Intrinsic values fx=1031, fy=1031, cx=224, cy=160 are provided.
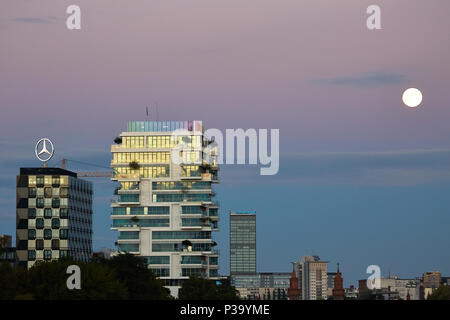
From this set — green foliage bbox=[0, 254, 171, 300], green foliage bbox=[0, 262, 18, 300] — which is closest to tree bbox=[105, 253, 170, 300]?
green foliage bbox=[0, 254, 171, 300]

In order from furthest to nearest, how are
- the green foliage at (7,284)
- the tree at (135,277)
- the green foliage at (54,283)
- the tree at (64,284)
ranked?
the tree at (135,277), the tree at (64,284), the green foliage at (54,283), the green foliage at (7,284)

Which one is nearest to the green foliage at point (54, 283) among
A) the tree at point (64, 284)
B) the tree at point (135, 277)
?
the tree at point (64, 284)

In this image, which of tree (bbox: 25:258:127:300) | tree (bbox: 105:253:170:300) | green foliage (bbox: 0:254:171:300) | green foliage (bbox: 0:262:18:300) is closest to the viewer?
green foliage (bbox: 0:262:18:300)

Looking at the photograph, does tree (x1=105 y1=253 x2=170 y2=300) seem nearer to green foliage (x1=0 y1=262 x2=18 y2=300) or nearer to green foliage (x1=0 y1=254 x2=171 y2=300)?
green foliage (x1=0 y1=254 x2=171 y2=300)

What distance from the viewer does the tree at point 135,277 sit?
18588cm

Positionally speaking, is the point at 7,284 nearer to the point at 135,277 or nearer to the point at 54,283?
the point at 54,283

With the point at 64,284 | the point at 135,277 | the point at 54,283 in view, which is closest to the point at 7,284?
the point at 64,284

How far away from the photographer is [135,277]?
189 metres

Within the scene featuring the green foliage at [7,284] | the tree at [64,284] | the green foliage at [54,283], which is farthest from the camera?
the tree at [64,284]

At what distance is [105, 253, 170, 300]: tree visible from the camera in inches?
7318

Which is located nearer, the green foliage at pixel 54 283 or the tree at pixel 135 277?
the green foliage at pixel 54 283

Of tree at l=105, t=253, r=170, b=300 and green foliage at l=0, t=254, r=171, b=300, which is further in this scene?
tree at l=105, t=253, r=170, b=300

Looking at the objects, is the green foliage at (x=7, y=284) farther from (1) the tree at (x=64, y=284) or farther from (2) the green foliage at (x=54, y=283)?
(1) the tree at (x=64, y=284)

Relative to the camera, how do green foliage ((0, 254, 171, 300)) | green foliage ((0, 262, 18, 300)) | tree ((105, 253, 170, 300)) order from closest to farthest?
green foliage ((0, 262, 18, 300)) < green foliage ((0, 254, 171, 300)) < tree ((105, 253, 170, 300))
